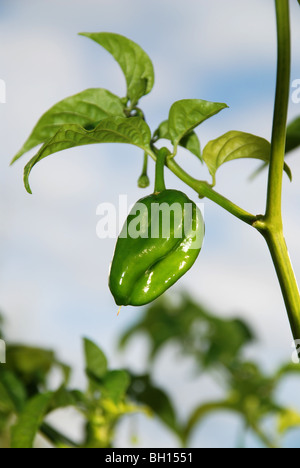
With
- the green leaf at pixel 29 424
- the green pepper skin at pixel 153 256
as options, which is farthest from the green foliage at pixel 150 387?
the green pepper skin at pixel 153 256

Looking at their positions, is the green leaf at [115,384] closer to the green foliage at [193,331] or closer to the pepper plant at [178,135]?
the pepper plant at [178,135]

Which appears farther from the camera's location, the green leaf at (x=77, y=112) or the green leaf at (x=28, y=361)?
the green leaf at (x=28, y=361)

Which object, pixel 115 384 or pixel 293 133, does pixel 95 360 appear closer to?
pixel 115 384

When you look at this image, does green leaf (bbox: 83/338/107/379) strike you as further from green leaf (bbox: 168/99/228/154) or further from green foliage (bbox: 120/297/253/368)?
green foliage (bbox: 120/297/253/368)

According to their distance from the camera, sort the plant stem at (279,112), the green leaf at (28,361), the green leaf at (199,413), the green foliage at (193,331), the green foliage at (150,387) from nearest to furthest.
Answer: the plant stem at (279,112)
the green foliage at (150,387)
the green leaf at (28,361)
the green leaf at (199,413)
the green foliage at (193,331)

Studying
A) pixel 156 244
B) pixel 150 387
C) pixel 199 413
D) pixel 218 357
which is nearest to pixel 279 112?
pixel 156 244

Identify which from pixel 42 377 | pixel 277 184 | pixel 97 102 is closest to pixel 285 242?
pixel 277 184

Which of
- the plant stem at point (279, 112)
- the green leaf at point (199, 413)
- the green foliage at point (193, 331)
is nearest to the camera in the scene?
the plant stem at point (279, 112)

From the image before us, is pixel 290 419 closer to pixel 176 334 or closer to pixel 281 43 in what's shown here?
pixel 176 334
